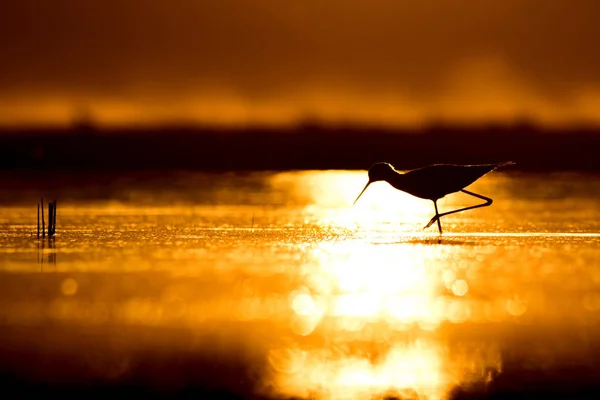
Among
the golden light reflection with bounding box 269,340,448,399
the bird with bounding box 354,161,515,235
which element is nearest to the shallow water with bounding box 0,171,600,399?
the golden light reflection with bounding box 269,340,448,399

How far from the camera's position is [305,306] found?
11508mm

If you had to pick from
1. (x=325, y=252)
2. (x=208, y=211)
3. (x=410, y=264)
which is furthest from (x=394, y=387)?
(x=208, y=211)

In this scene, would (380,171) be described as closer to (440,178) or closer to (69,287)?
(440,178)

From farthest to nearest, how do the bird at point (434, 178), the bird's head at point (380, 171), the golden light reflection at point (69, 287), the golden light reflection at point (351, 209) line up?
the golden light reflection at point (351, 209) < the bird's head at point (380, 171) < the bird at point (434, 178) < the golden light reflection at point (69, 287)

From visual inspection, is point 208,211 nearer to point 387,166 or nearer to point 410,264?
point 387,166

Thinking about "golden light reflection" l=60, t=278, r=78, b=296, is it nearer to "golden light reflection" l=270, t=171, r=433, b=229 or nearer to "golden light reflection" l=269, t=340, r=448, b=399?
"golden light reflection" l=269, t=340, r=448, b=399

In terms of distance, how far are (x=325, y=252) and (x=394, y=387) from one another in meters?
8.08

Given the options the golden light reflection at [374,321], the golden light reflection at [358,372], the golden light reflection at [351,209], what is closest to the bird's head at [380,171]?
the golden light reflection at [351,209]

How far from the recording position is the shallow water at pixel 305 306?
854 centimetres

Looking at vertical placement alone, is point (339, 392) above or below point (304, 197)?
below

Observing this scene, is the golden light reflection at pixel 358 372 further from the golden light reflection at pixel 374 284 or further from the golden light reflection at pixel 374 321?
the golden light reflection at pixel 374 284

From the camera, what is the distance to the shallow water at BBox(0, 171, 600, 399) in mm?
8539

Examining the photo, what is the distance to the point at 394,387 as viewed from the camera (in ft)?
26.6

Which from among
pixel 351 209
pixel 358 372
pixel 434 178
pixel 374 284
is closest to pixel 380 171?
pixel 434 178
